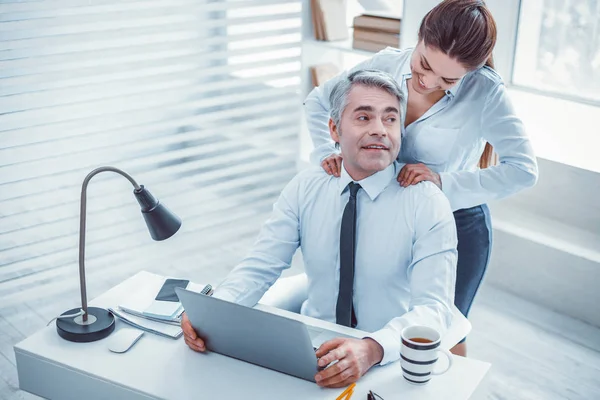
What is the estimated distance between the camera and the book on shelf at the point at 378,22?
3877 millimetres

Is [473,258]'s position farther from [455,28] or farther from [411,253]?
[455,28]

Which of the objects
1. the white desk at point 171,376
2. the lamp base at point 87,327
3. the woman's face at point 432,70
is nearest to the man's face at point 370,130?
the woman's face at point 432,70

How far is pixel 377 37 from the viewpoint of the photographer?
12.9 ft

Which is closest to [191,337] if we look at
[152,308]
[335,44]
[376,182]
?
[152,308]

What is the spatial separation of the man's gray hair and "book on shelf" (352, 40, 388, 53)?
1829 millimetres

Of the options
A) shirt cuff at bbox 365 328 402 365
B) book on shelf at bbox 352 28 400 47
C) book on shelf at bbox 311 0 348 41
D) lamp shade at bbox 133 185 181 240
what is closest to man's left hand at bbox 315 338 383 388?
shirt cuff at bbox 365 328 402 365

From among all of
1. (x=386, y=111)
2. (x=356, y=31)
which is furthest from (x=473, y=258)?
(x=356, y=31)

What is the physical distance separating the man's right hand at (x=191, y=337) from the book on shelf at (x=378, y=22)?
2.48 m

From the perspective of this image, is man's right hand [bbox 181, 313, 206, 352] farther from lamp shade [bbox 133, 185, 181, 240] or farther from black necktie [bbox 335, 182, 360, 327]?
black necktie [bbox 335, 182, 360, 327]

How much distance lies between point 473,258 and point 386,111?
0.67 m

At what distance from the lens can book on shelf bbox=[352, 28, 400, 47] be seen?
389cm

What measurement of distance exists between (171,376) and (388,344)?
1.56 ft

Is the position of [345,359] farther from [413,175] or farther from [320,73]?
[320,73]

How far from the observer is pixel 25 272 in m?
3.56
